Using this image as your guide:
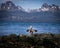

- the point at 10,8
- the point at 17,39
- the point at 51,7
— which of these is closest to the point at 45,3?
the point at 51,7

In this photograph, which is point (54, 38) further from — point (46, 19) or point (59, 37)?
point (46, 19)

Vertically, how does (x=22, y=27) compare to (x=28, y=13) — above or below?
below

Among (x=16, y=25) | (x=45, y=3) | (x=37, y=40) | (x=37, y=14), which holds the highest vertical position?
(x=45, y=3)

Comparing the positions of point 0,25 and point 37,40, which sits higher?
point 0,25

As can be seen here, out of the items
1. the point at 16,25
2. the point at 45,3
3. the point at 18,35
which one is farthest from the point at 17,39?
the point at 45,3

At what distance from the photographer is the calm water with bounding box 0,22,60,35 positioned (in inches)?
112

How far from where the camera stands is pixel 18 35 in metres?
2.85

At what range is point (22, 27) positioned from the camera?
2.85 m

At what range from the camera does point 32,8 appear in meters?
2.89

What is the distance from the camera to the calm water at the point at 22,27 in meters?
2.85

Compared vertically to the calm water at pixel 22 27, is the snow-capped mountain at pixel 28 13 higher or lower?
higher

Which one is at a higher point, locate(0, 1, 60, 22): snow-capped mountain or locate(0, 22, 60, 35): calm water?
locate(0, 1, 60, 22): snow-capped mountain

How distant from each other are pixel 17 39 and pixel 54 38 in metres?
0.66

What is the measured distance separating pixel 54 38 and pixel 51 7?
566 millimetres
